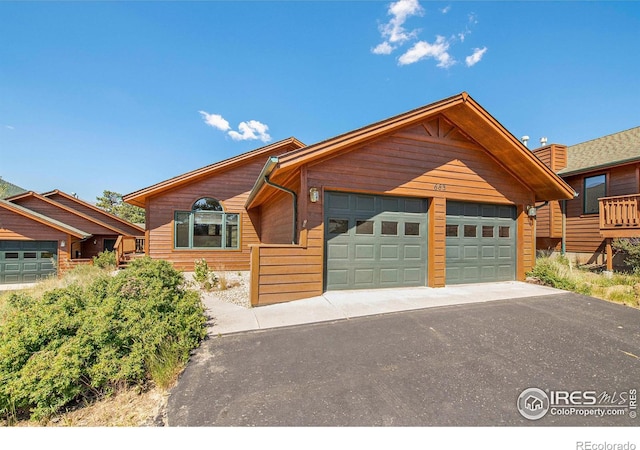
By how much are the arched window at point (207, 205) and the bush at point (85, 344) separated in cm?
687

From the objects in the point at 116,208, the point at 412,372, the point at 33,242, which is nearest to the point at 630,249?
the point at 412,372

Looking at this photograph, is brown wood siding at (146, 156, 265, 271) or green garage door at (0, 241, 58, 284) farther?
green garage door at (0, 241, 58, 284)

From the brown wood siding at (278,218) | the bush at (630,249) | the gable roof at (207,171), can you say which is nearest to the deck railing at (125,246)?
the gable roof at (207,171)

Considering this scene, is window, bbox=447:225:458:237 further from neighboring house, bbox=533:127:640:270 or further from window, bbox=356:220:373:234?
neighboring house, bbox=533:127:640:270

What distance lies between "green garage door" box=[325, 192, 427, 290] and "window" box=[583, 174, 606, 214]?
343 inches

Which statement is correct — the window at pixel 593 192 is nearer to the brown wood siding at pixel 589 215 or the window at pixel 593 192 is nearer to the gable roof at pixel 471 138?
the brown wood siding at pixel 589 215

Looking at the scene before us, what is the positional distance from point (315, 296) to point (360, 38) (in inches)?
335

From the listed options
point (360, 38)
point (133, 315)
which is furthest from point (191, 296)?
point (360, 38)

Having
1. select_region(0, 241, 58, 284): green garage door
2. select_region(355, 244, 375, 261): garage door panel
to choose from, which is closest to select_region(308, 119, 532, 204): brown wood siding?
select_region(355, 244, 375, 261): garage door panel

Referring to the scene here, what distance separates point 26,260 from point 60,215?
13.2 ft

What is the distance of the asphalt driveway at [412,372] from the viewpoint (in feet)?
6.40

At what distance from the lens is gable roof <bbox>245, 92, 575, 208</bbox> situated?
4.88 metres

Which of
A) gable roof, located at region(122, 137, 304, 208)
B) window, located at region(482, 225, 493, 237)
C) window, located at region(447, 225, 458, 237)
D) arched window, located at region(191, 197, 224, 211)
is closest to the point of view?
window, located at region(447, 225, 458, 237)

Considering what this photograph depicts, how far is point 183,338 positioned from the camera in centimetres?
300
